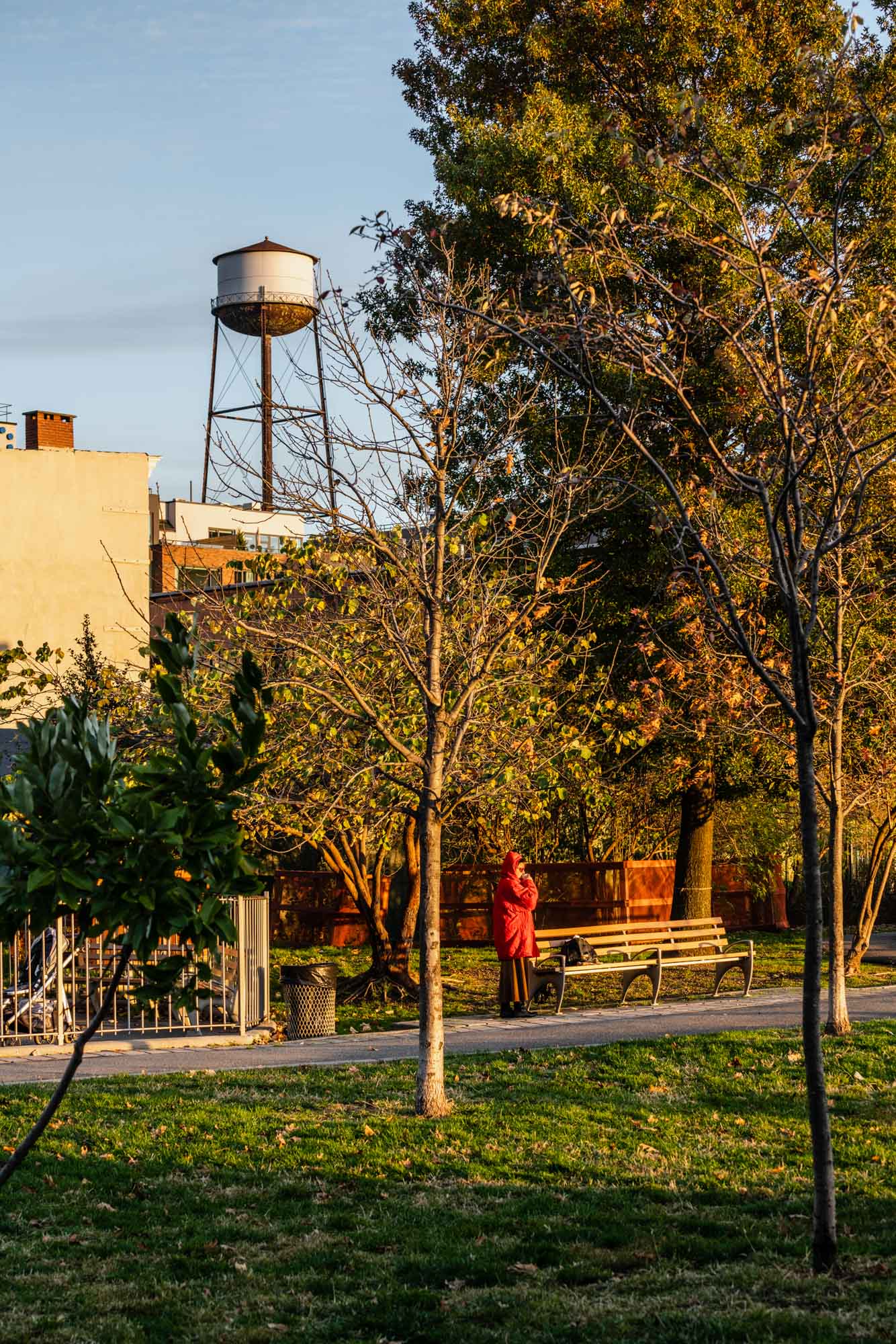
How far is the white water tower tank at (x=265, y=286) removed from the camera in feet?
177

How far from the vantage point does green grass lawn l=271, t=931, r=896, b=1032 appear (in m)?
17.6

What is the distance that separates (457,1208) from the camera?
26.2ft

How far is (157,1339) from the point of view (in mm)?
5965

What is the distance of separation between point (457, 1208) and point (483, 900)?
770 inches

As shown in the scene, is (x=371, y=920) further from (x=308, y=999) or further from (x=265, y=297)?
(x=265, y=297)

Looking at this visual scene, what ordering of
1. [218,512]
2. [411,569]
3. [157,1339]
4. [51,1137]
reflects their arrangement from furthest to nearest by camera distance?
[218,512] < [411,569] < [51,1137] < [157,1339]

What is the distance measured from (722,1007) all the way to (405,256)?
1026 cm

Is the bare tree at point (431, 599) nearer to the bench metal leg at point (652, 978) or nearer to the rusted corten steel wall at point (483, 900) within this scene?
the bench metal leg at point (652, 978)

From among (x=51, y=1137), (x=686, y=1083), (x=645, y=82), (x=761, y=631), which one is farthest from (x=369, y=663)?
(x=645, y=82)

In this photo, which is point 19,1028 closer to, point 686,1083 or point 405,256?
point 686,1083

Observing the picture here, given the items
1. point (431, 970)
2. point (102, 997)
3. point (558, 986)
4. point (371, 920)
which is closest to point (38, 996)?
point (102, 997)

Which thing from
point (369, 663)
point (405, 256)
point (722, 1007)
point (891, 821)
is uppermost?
point (405, 256)

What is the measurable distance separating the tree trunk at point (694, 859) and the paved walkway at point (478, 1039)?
17.0 ft

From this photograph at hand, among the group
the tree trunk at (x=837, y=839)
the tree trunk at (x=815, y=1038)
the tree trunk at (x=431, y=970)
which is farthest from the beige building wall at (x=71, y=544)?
the tree trunk at (x=815, y=1038)
